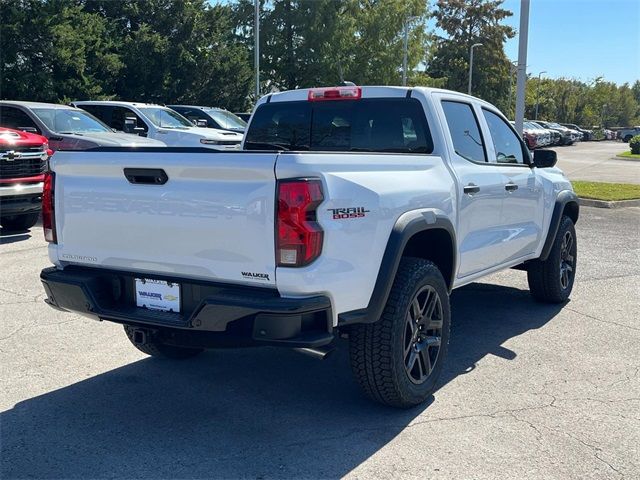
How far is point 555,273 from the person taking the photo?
6.52m

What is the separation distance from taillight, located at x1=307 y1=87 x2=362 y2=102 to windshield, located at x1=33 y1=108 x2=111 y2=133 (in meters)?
7.85

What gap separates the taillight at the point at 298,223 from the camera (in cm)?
333

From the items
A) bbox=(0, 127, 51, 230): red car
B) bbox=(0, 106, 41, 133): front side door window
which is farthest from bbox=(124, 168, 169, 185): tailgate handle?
bbox=(0, 106, 41, 133): front side door window

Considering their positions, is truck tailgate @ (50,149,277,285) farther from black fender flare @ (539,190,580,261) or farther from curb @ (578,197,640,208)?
curb @ (578,197,640,208)

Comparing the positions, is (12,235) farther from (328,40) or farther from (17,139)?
(328,40)

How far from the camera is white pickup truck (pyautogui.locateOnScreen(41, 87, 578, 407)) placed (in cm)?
338

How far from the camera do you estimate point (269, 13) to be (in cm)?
4100

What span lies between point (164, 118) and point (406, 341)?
41.1ft

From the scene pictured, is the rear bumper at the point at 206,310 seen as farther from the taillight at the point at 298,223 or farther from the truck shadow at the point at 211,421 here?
the truck shadow at the point at 211,421

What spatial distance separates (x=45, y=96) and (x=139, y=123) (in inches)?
526

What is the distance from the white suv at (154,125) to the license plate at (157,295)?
35.5 ft

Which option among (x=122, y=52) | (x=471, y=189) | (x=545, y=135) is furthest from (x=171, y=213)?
(x=545, y=135)

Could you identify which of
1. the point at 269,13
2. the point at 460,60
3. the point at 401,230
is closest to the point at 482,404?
the point at 401,230

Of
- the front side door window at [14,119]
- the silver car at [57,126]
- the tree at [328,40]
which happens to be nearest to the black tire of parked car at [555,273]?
the silver car at [57,126]
